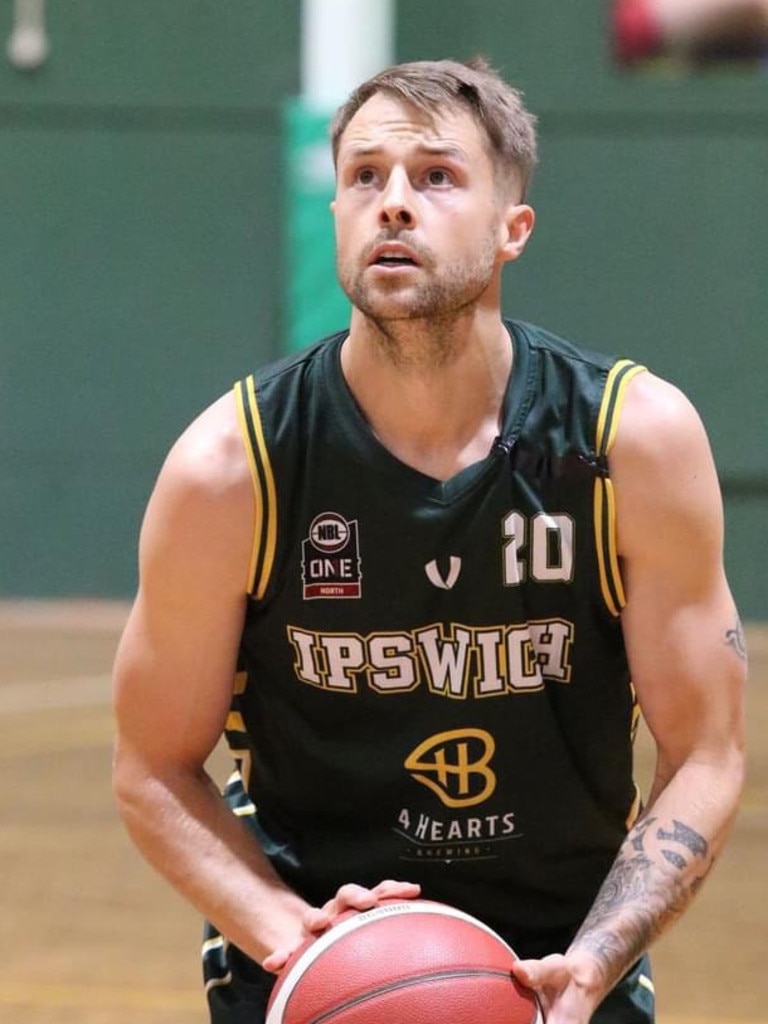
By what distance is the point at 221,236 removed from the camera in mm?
9195

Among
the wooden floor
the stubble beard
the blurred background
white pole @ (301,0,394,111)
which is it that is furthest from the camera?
the blurred background

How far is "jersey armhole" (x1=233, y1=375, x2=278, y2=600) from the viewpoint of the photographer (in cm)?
253

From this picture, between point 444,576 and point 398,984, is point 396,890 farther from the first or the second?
point 444,576

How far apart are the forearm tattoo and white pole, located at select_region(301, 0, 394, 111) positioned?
4856mm

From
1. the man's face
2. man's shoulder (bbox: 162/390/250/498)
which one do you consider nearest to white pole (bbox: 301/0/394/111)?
the man's face

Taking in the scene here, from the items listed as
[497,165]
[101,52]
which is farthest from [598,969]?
[101,52]

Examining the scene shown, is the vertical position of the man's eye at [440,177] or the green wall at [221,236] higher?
the man's eye at [440,177]

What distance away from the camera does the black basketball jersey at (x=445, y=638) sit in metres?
2.55

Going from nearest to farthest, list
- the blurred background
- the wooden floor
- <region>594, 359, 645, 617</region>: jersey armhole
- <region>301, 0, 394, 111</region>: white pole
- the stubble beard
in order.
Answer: the stubble beard < <region>594, 359, 645, 617</region>: jersey armhole < the wooden floor < <region>301, 0, 394, 111</region>: white pole < the blurred background

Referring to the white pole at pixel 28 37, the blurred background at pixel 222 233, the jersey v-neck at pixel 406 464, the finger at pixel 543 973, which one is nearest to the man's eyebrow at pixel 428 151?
the jersey v-neck at pixel 406 464

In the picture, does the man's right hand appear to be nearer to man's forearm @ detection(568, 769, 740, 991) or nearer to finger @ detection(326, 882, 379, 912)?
finger @ detection(326, 882, 379, 912)

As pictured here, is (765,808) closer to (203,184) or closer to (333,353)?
(333,353)

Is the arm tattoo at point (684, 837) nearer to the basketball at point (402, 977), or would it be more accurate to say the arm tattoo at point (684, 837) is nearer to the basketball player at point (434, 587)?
the basketball player at point (434, 587)

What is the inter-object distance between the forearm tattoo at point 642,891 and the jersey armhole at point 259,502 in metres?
0.66
